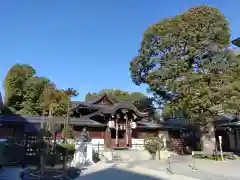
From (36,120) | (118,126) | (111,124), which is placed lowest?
(118,126)

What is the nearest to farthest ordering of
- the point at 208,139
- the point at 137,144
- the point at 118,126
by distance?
the point at 208,139, the point at 137,144, the point at 118,126

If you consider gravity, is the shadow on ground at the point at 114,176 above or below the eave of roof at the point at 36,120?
below

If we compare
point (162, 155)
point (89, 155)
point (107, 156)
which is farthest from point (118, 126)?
point (89, 155)

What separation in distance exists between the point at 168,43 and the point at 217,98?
6215 mm

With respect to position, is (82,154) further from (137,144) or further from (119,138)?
(137,144)

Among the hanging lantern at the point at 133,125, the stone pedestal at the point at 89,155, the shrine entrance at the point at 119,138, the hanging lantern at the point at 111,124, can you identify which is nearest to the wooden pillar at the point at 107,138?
the shrine entrance at the point at 119,138

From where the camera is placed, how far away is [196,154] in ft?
66.0

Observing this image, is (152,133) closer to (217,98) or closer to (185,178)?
(217,98)

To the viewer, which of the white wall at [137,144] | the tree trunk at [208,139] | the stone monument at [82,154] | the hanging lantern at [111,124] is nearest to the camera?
the stone monument at [82,154]

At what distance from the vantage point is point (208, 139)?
68.6 feet

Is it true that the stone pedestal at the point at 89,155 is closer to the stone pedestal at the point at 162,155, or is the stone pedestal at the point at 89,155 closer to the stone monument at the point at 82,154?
the stone monument at the point at 82,154

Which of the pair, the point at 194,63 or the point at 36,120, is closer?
the point at 194,63

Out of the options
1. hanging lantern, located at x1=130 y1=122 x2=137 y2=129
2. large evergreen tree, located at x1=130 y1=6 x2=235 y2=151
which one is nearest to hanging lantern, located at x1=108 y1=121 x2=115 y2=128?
hanging lantern, located at x1=130 y1=122 x2=137 y2=129

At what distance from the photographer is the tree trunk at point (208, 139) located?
Result: 68.0 ft
